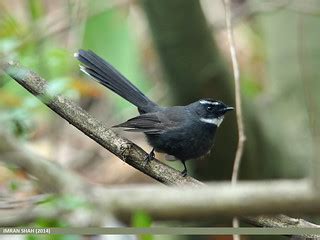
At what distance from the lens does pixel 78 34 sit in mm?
5516

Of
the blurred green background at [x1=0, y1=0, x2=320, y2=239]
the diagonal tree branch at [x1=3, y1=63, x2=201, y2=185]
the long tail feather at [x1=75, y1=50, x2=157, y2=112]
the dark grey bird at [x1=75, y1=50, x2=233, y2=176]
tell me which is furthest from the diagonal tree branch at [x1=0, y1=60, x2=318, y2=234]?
the blurred green background at [x1=0, y1=0, x2=320, y2=239]

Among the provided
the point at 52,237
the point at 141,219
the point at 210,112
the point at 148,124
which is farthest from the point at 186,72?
the point at 141,219

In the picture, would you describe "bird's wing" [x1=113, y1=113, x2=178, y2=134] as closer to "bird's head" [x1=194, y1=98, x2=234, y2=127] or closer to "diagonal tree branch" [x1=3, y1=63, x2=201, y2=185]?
"bird's head" [x1=194, y1=98, x2=234, y2=127]

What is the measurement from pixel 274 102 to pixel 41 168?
11.7 ft

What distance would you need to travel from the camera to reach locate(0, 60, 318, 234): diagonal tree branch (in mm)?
2521

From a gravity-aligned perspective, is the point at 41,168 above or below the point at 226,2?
below

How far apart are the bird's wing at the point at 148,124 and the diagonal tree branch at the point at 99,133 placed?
0.50 m

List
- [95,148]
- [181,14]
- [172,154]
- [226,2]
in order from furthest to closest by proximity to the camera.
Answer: [95,148], [181,14], [226,2], [172,154]

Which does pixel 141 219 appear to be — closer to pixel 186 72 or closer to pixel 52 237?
pixel 52 237

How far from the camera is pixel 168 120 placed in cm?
339

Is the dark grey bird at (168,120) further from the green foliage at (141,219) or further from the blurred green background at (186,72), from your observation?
the green foliage at (141,219)

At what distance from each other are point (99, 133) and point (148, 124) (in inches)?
27.8

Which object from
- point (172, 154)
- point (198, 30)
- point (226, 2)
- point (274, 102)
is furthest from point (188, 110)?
point (274, 102)

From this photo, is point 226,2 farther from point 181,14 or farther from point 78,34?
point 78,34
